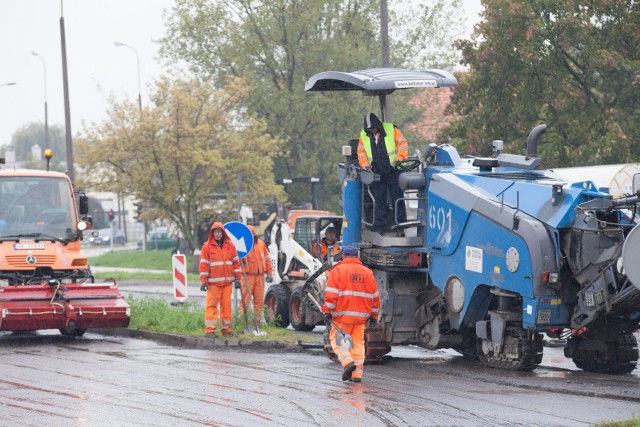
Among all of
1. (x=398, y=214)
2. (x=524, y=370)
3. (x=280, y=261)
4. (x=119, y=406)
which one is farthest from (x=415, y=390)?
(x=280, y=261)

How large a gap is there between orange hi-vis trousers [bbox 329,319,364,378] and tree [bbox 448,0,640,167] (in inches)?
568

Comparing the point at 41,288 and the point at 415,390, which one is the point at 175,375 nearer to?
the point at 415,390

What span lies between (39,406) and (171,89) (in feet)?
106

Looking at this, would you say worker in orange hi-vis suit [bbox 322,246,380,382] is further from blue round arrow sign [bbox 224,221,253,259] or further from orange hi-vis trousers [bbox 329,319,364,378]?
blue round arrow sign [bbox 224,221,253,259]

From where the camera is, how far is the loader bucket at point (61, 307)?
1711 centimetres

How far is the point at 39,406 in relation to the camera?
1107 centimetres

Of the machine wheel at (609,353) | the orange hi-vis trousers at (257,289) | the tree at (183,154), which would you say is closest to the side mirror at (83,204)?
the orange hi-vis trousers at (257,289)

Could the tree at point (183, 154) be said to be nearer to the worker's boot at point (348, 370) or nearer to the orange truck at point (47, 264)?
the orange truck at point (47, 264)

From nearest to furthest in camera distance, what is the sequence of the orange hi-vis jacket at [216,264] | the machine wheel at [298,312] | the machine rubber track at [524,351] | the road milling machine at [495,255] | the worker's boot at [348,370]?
the worker's boot at [348,370]
the road milling machine at [495,255]
the machine rubber track at [524,351]
the orange hi-vis jacket at [216,264]
the machine wheel at [298,312]

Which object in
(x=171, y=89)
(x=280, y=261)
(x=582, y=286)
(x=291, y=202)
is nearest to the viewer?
(x=582, y=286)

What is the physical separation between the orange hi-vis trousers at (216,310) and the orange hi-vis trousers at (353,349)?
4565mm

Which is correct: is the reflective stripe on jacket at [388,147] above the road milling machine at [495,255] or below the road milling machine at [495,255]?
above

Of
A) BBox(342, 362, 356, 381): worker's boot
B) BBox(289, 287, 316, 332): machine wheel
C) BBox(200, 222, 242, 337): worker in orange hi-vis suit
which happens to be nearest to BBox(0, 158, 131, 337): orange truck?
BBox(200, 222, 242, 337): worker in orange hi-vis suit

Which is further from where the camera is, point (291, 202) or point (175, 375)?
point (291, 202)
